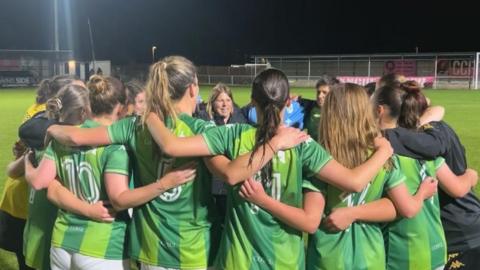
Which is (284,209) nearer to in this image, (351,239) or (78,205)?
(351,239)

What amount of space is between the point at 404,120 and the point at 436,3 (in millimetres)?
65623

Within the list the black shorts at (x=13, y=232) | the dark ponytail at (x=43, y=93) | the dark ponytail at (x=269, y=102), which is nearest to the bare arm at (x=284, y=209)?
the dark ponytail at (x=269, y=102)

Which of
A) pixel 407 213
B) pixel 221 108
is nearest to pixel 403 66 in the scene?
pixel 221 108

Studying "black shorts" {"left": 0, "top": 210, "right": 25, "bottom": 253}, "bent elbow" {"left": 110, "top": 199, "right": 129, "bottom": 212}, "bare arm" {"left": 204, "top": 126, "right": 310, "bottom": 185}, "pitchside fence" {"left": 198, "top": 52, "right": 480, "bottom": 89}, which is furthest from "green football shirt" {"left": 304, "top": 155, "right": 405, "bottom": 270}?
"pitchside fence" {"left": 198, "top": 52, "right": 480, "bottom": 89}

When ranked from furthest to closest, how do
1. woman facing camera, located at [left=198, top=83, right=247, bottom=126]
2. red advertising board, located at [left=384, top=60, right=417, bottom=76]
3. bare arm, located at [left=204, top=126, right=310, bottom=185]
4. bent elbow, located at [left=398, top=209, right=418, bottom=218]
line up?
red advertising board, located at [left=384, top=60, right=417, bottom=76]
woman facing camera, located at [left=198, top=83, right=247, bottom=126]
bent elbow, located at [left=398, top=209, right=418, bottom=218]
bare arm, located at [left=204, top=126, right=310, bottom=185]

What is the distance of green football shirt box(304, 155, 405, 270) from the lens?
2895mm

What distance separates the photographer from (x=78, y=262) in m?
3.10

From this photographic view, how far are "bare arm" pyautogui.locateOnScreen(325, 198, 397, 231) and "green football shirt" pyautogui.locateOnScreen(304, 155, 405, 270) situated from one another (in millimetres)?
35

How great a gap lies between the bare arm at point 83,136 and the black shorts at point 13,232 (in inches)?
53.8

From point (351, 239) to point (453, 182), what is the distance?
734 mm

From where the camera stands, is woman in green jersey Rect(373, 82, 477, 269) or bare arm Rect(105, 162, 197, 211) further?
woman in green jersey Rect(373, 82, 477, 269)

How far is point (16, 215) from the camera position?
163 inches

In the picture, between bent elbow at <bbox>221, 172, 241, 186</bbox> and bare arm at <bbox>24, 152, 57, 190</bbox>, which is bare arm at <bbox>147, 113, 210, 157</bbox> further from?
bare arm at <bbox>24, 152, 57, 190</bbox>

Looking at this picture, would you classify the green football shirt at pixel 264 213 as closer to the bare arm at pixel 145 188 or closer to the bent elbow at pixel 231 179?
the bent elbow at pixel 231 179
